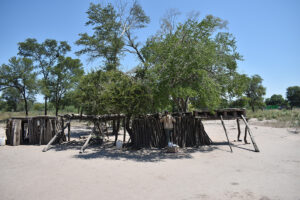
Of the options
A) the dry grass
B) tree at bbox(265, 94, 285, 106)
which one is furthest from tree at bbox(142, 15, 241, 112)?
tree at bbox(265, 94, 285, 106)

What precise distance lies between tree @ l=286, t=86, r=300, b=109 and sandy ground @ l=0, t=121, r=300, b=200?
85.2 metres

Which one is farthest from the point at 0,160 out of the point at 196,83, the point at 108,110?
the point at 196,83

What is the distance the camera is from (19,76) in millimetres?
31391

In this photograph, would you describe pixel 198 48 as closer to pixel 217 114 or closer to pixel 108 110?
pixel 217 114

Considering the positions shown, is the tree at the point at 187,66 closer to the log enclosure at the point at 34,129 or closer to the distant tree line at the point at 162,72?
the distant tree line at the point at 162,72

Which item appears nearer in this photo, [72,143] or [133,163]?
[133,163]

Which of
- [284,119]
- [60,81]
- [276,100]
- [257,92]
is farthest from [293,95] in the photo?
[60,81]

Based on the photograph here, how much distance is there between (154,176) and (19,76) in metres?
33.4

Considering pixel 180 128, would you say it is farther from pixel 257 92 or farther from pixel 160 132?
pixel 257 92

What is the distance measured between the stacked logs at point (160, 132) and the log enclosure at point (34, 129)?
633cm

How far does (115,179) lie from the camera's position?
632 cm

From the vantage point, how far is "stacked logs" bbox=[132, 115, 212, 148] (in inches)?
468

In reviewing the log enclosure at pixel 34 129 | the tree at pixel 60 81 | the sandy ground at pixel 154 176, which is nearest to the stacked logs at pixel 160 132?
the sandy ground at pixel 154 176

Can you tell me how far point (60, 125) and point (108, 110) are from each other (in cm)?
483
